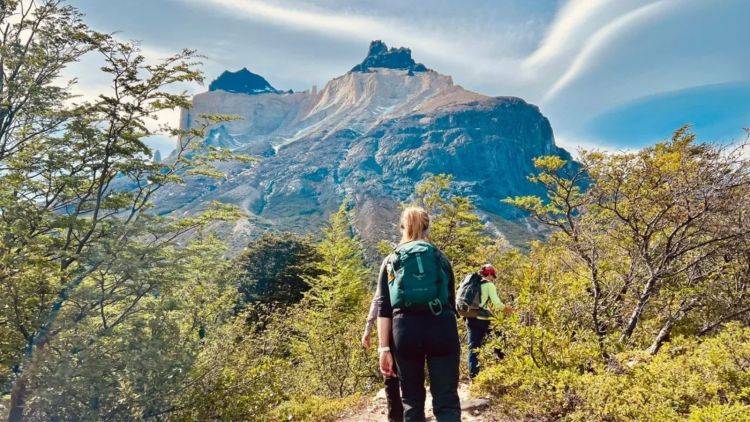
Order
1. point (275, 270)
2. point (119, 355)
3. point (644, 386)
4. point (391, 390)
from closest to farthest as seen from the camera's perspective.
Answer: point (391, 390) → point (644, 386) → point (119, 355) → point (275, 270)

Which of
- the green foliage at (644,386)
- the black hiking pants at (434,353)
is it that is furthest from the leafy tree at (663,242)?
the black hiking pants at (434,353)

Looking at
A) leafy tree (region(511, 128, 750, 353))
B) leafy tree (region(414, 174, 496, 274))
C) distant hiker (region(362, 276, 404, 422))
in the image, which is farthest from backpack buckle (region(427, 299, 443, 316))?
leafy tree (region(414, 174, 496, 274))

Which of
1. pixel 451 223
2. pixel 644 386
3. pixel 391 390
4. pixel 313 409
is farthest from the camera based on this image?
pixel 451 223

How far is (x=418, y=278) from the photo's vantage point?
306cm

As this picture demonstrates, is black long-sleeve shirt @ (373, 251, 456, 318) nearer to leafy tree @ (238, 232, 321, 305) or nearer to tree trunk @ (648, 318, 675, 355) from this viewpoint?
tree trunk @ (648, 318, 675, 355)

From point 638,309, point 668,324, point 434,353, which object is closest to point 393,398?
point 434,353

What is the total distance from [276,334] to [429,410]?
4.40 meters

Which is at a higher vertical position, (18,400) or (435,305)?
(435,305)

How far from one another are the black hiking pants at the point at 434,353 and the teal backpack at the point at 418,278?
81mm

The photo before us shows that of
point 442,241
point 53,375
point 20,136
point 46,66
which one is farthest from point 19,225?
point 442,241

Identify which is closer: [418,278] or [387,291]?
[418,278]

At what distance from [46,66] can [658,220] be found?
40.3 feet

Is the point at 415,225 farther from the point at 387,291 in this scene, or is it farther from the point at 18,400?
the point at 18,400

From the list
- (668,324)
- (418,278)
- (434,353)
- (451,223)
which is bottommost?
(668,324)
